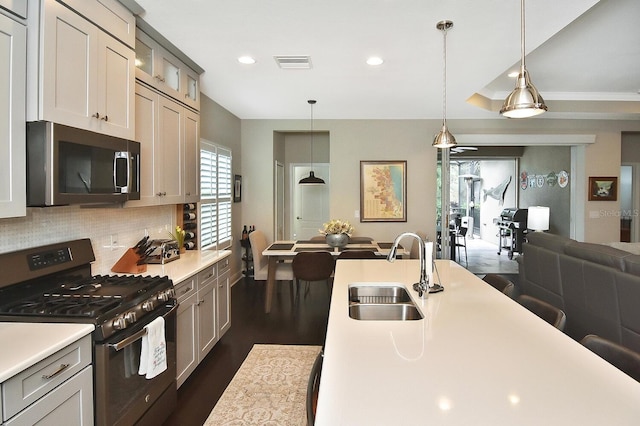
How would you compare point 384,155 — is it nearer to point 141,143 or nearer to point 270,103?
point 270,103

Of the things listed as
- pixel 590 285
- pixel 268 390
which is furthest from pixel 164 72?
pixel 590 285

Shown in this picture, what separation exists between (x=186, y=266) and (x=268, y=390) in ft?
3.67

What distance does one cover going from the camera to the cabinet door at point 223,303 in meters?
3.28

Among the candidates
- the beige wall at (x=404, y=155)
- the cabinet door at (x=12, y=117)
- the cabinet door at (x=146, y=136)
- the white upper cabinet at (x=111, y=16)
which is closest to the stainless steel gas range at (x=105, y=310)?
the cabinet door at (x=12, y=117)

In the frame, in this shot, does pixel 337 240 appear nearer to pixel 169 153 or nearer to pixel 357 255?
pixel 357 255

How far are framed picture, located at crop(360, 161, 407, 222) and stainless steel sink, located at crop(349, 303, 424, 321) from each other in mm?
3990

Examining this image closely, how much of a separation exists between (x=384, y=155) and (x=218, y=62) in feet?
10.8

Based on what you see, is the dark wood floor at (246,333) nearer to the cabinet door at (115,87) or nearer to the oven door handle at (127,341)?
the oven door handle at (127,341)

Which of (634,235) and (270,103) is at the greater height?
(270,103)

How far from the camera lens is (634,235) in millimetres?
6801

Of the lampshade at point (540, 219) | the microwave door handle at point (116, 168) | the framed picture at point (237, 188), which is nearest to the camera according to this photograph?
the microwave door handle at point (116, 168)

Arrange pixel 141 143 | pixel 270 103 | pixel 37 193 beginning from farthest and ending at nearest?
pixel 270 103 < pixel 141 143 < pixel 37 193

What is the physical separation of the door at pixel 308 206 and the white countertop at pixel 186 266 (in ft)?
12.2

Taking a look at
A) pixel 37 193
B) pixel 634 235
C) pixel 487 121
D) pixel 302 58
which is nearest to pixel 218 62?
pixel 302 58
